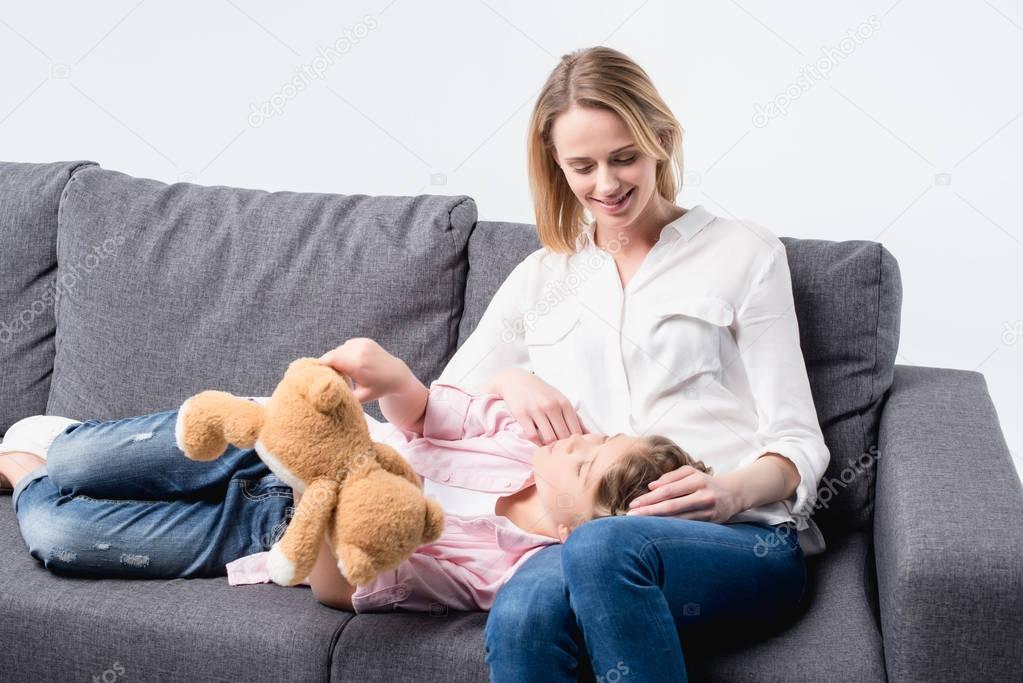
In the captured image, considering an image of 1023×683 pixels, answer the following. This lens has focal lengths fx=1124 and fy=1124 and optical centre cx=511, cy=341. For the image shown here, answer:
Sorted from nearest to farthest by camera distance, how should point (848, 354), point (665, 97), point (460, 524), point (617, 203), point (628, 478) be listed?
point (628, 478)
point (460, 524)
point (617, 203)
point (848, 354)
point (665, 97)

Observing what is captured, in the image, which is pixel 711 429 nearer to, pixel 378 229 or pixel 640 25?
pixel 378 229

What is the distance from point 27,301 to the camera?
2.20 meters

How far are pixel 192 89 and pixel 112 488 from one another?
1.45 m

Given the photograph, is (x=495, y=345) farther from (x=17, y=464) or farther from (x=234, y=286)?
(x=17, y=464)

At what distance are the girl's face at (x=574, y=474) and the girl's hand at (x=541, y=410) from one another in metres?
0.06

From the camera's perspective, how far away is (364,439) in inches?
55.6

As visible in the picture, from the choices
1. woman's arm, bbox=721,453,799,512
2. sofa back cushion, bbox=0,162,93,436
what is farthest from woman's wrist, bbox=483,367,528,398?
sofa back cushion, bbox=0,162,93,436

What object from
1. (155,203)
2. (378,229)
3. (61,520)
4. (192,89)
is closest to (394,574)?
(61,520)

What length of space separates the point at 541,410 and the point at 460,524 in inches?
8.2

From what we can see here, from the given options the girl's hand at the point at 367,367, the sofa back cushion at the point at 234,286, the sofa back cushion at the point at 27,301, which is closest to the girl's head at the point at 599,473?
the girl's hand at the point at 367,367

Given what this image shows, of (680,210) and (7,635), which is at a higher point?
(680,210)

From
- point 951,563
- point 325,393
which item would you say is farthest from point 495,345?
point 951,563

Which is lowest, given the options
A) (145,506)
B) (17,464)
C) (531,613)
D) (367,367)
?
(17,464)

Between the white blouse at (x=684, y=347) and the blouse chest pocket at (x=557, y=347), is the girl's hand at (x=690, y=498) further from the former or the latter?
the blouse chest pocket at (x=557, y=347)
